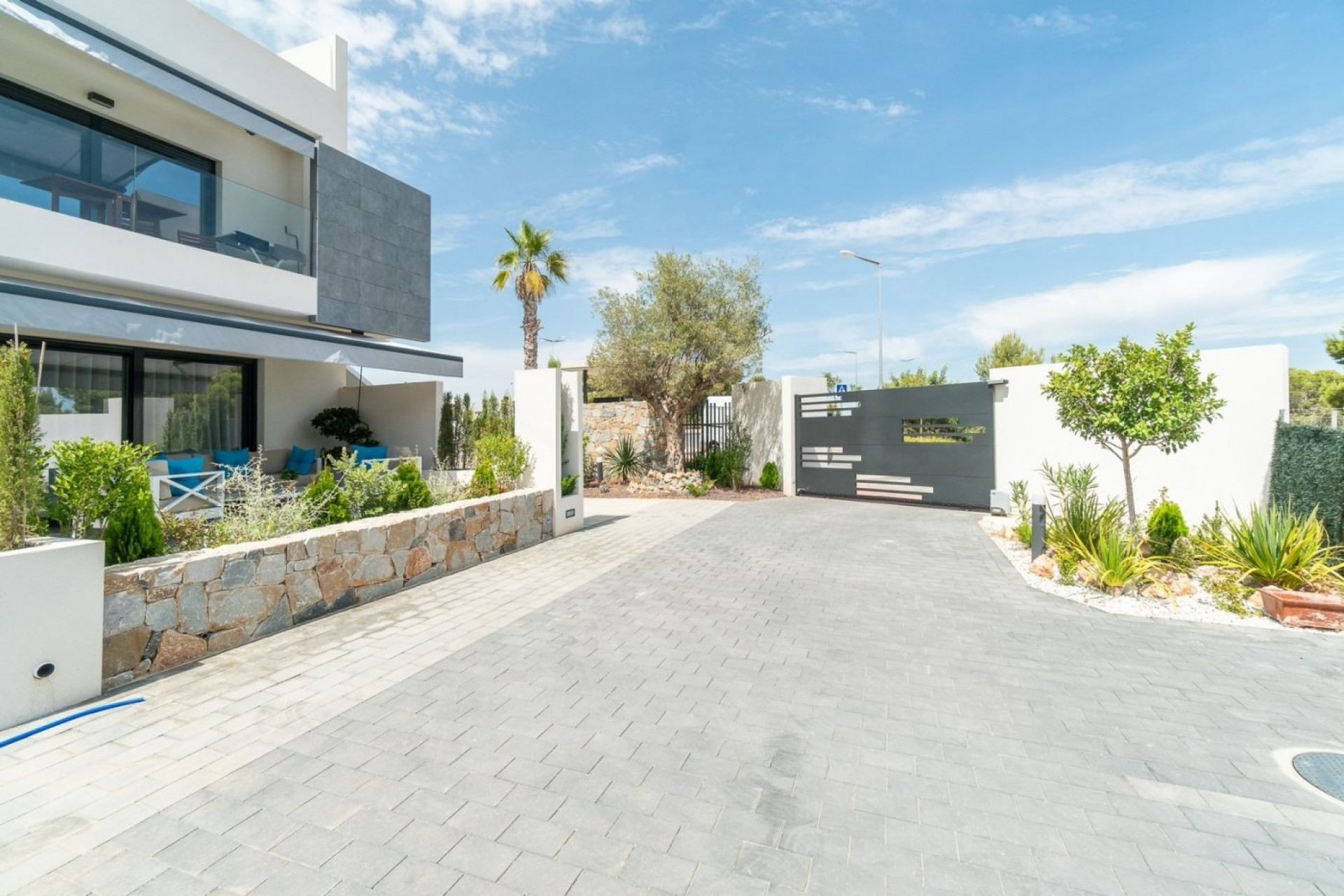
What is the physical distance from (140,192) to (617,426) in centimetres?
1430

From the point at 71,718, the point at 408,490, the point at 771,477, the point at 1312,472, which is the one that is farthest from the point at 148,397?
the point at 1312,472

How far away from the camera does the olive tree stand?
18.3 meters

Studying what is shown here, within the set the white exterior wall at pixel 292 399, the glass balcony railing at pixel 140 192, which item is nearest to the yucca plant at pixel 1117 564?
the white exterior wall at pixel 292 399

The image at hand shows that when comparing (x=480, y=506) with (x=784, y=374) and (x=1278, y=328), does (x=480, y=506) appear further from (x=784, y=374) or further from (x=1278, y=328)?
(x=1278, y=328)

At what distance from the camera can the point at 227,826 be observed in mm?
3172

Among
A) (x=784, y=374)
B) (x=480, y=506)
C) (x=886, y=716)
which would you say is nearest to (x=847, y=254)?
(x=784, y=374)

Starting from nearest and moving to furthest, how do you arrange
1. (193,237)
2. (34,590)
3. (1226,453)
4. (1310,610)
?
(34,590)
(1310,610)
(1226,453)
(193,237)

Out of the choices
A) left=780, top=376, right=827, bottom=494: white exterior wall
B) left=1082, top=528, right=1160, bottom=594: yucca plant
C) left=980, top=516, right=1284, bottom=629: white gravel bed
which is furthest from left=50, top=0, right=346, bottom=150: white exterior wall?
left=1082, top=528, right=1160, bottom=594: yucca plant

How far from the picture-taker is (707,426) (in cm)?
2119

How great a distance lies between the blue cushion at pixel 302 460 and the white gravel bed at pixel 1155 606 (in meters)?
15.7

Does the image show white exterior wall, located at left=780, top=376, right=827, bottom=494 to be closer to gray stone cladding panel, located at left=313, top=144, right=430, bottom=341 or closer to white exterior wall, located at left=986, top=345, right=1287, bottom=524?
white exterior wall, located at left=986, top=345, right=1287, bottom=524

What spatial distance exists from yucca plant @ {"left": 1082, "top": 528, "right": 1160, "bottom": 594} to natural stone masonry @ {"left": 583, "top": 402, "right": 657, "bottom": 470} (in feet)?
48.4

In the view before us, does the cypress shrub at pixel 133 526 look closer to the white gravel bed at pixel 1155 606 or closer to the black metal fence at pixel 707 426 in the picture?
the white gravel bed at pixel 1155 606

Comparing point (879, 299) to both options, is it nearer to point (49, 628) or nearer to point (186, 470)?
point (186, 470)
